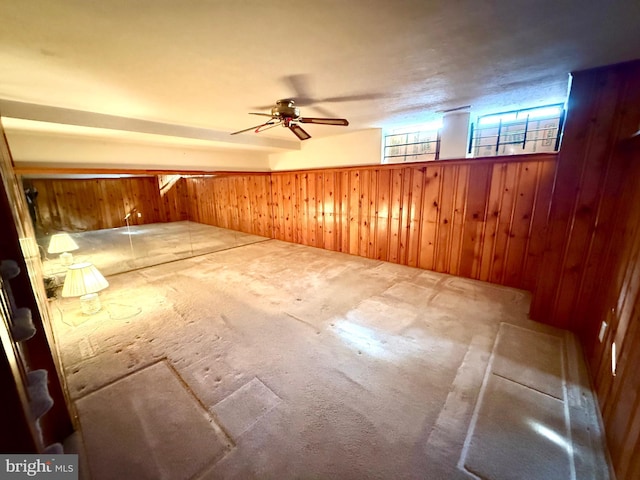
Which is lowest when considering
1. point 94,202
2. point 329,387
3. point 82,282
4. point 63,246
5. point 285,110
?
point 329,387

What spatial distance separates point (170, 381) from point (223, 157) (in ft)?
15.8

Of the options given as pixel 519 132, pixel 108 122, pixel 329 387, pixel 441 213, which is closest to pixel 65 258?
pixel 108 122

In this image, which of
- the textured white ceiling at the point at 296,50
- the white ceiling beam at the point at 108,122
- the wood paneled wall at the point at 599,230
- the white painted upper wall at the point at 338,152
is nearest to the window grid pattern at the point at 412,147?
the white painted upper wall at the point at 338,152

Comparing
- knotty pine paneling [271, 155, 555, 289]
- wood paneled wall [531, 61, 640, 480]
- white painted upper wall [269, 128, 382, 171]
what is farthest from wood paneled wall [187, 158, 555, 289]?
wood paneled wall [531, 61, 640, 480]

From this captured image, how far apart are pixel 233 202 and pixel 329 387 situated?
21.5 feet

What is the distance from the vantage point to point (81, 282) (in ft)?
8.54

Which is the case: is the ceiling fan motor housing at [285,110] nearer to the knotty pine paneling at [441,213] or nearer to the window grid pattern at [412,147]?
the knotty pine paneling at [441,213]

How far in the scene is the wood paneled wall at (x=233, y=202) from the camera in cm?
674

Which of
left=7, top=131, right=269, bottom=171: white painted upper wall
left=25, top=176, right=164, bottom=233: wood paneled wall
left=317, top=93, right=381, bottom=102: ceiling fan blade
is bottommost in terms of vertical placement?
left=25, top=176, right=164, bottom=233: wood paneled wall

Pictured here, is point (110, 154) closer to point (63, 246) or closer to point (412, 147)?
point (63, 246)

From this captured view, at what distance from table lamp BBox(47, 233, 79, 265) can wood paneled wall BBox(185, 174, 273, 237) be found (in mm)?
2951

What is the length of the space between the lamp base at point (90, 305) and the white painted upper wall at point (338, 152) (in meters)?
4.30

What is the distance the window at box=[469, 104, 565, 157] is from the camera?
3.19 meters

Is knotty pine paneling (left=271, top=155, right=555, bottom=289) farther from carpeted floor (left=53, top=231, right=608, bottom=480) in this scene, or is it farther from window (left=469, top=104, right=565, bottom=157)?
carpeted floor (left=53, top=231, right=608, bottom=480)
